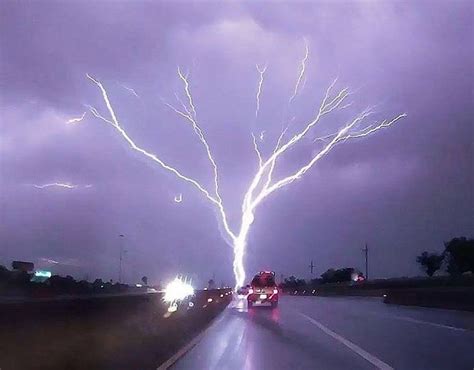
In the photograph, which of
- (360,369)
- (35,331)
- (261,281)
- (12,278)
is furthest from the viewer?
(12,278)

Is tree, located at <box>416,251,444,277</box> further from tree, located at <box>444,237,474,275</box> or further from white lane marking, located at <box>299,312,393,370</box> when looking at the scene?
white lane marking, located at <box>299,312,393,370</box>

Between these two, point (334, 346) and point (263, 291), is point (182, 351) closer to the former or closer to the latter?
point (334, 346)

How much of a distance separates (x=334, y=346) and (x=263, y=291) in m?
32.6

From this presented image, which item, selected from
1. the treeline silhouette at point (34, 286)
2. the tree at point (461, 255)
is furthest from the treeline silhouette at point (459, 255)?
the treeline silhouette at point (34, 286)

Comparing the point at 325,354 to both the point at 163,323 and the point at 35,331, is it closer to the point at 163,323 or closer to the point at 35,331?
the point at 35,331

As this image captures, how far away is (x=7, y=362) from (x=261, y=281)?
41157mm

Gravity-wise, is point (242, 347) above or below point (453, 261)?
below

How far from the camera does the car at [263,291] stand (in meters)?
54.8

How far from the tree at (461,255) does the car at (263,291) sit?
267ft

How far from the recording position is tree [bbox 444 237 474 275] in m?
133

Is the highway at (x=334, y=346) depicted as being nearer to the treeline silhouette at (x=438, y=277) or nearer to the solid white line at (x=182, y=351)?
the solid white line at (x=182, y=351)

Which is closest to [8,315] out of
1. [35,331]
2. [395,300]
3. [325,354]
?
[35,331]

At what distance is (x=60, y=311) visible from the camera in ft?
78.3

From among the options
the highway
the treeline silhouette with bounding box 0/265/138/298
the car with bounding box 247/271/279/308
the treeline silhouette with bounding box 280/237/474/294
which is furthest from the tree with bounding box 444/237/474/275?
the highway
